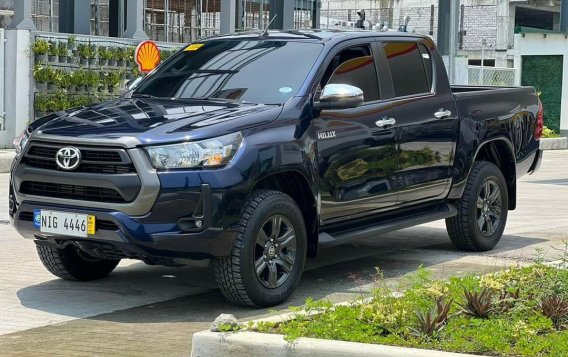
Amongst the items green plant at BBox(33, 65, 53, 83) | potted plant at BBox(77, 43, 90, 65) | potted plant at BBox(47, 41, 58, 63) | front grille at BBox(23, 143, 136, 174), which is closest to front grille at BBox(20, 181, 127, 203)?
front grille at BBox(23, 143, 136, 174)

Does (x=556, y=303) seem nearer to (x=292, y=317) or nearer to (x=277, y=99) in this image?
(x=292, y=317)

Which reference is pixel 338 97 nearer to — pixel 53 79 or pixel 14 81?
pixel 14 81

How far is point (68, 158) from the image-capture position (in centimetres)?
753

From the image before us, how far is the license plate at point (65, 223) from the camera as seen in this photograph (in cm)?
741

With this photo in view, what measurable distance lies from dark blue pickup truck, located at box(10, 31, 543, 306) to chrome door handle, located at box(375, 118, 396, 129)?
0.02 m

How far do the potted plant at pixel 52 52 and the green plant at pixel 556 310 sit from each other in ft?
56.2

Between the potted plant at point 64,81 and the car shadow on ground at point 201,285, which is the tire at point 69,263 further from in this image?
the potted plant at point 64,81

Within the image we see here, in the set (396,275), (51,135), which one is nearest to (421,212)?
(396,275)

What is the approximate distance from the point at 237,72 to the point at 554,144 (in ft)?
80.0

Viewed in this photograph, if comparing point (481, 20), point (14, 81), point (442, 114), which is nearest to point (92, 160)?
point (442, 114)

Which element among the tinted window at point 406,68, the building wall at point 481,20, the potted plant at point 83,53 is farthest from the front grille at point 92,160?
the building wall at point 481,20

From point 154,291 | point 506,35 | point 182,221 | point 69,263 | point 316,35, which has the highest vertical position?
point 506,35

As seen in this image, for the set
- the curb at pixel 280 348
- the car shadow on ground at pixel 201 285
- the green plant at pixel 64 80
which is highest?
the green plant at pixel 64 80

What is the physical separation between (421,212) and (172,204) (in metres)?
3.02
